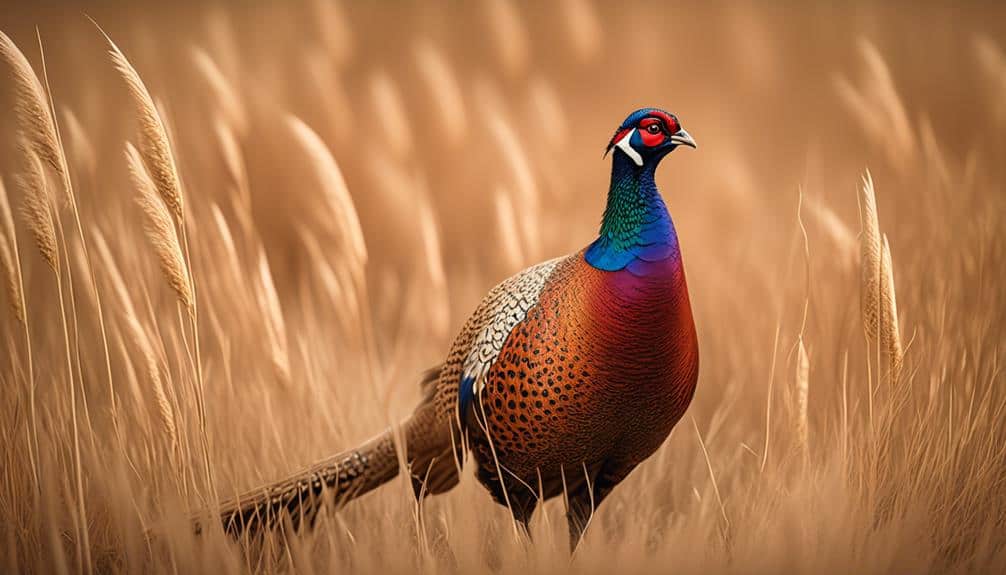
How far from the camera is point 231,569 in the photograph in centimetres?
239

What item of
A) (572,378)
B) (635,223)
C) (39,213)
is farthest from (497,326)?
(39,213)

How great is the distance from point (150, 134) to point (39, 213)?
1.32 feet

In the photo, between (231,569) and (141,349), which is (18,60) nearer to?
(141,349)

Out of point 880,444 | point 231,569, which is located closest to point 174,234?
point 231,569

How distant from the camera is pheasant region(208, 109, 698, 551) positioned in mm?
2365

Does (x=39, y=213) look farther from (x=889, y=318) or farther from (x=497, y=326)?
(x=889, y=318)

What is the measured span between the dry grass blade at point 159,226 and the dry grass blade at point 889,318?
194cm

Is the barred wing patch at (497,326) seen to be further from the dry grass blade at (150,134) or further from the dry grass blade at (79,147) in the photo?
the dry grass blade at (79,147)

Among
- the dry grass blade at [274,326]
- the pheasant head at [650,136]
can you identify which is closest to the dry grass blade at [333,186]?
the dry grass blade at [274,326]

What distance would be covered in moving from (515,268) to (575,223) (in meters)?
1.05

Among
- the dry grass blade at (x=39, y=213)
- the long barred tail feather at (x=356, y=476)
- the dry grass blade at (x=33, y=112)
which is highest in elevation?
the dry grass blade at (x=33, y=112)

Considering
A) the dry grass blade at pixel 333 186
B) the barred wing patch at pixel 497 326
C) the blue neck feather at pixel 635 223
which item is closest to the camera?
the blue neck feather at pixel 635 223

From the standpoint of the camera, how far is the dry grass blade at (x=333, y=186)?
273 cm

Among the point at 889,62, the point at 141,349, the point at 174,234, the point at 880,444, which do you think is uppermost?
the point at 889,62
